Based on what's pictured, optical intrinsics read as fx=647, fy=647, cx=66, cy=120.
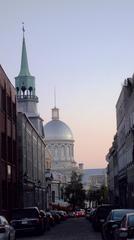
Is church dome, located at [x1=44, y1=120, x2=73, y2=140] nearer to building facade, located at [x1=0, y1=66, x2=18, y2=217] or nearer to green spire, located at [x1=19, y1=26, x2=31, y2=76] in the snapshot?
green spire, located at [x1=19, y1=26, x2=31, y2=76]

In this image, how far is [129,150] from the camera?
73000 millimetres

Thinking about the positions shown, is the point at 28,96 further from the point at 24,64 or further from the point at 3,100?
the point at 3,100

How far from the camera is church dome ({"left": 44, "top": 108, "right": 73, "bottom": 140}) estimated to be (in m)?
190

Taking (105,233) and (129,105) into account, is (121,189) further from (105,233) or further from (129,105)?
(105,233)

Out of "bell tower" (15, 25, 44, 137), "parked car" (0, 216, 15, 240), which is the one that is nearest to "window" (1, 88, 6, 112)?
"parked car" (0, 216, 15, 240)

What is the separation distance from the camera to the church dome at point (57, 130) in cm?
19025

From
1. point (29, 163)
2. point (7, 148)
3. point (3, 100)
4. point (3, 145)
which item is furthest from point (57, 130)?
point (3, 145)

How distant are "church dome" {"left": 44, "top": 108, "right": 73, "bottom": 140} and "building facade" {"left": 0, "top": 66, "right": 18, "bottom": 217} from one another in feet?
410

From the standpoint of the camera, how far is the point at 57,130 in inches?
7554

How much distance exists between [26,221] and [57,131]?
6061 inches

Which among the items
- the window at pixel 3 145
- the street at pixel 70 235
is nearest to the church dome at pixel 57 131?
the window at pixel 3 145

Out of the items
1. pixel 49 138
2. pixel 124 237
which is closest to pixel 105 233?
pixel 124 237

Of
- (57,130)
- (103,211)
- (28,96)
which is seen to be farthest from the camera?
(57,130)

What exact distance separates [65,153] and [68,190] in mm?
38155
